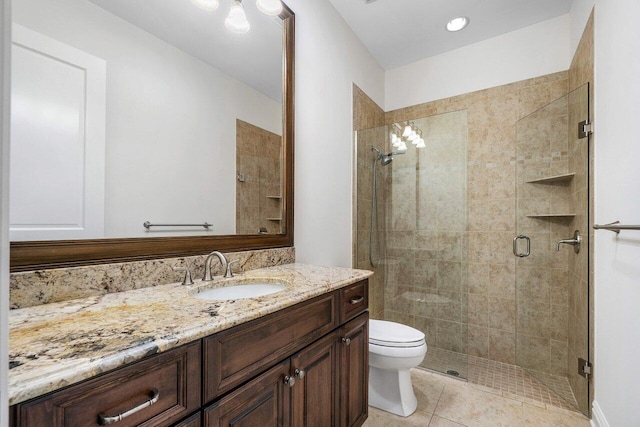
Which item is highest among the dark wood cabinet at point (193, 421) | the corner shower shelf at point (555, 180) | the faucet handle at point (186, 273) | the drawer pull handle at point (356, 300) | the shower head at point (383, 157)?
the shower head at point (383, 157)

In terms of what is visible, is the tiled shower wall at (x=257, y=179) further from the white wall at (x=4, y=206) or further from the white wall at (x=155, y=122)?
the white wall at (x=4, y=206)

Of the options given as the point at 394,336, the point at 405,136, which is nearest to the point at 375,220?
the point at 405,136

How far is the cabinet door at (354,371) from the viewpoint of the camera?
1352 millimetres

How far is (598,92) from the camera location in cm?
157

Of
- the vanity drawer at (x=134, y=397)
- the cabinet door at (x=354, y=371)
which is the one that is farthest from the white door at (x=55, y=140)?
the cabinet door at (x=354, y=371)

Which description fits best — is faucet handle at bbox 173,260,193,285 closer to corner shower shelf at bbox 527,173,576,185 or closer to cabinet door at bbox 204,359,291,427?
cabinet door at bbox 204,359,291,427

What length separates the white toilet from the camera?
173cm

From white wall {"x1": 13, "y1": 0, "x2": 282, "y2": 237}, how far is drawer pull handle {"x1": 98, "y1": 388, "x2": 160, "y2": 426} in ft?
2.11

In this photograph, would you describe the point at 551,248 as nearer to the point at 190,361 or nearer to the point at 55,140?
the point at 190,361

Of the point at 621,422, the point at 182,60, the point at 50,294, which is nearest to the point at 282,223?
the point at 182,60

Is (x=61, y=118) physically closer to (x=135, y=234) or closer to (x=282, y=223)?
(x=135, y=234)

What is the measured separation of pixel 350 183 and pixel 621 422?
6.38 ft

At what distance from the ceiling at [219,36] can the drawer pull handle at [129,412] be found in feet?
4.13

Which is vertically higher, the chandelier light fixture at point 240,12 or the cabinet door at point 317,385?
the chandelier light fixture at point 240,12
